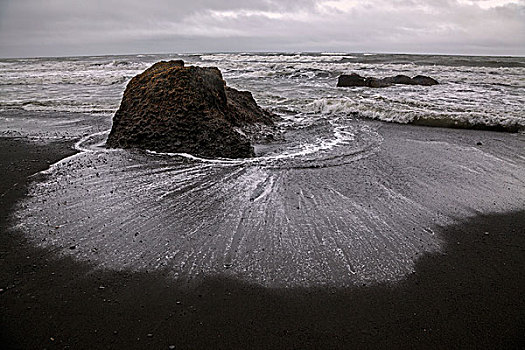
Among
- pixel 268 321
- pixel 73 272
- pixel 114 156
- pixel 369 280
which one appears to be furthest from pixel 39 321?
pixel 114 156

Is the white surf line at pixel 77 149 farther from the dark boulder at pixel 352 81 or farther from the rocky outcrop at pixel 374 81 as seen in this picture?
the rocky outcrop at pixel 374 81

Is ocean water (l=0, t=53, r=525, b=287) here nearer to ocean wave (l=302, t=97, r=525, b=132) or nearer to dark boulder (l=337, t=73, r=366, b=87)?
ocean wave (l=302, t=97, r=525, b=132)

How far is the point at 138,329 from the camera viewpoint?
2.25 m

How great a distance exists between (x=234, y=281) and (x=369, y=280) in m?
1.04

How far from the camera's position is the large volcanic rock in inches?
235

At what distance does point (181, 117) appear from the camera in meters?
6.16

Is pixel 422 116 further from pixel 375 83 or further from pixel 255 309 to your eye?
pixel 255 309

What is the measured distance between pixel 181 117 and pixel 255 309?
172 inches

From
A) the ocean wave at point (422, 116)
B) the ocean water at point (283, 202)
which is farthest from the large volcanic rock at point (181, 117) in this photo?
the ocean wave at point (422, 116)

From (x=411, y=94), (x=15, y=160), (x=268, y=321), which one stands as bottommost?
(x=268, y=321)

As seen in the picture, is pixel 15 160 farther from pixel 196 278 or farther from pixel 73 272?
pixel 196 278

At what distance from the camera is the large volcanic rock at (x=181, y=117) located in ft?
19.6

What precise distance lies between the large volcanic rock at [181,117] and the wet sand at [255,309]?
3.20m

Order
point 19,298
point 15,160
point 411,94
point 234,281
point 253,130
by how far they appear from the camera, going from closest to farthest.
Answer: point 19,298, point 234,281, point 15,160, point 253,130, point 411,94
